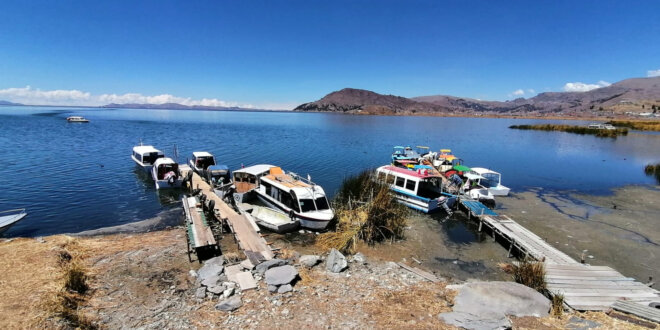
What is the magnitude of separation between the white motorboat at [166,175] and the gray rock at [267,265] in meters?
20.4

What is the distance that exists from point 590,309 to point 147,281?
54.5ft

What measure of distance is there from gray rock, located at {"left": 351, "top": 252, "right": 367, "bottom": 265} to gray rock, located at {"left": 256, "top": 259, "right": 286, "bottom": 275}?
365cm

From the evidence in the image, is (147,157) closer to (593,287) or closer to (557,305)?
(557,305)

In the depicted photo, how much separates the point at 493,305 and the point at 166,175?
29247 millimetres

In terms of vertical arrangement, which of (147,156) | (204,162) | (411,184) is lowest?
(411,184)

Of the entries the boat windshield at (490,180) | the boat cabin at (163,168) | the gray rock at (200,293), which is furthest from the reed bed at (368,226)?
the boat cabin at (163,168)

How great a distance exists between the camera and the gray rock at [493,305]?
9227mm

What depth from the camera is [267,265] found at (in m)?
13.2

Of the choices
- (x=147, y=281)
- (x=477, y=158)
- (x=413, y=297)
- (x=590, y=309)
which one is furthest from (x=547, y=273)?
(x=477, y=158)

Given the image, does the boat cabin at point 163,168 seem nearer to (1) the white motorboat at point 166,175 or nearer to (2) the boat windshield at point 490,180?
(1) the white motorboat at point 166,175

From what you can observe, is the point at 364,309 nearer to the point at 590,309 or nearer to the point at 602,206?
the point at 590,309

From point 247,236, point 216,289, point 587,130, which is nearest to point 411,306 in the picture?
point 216,289

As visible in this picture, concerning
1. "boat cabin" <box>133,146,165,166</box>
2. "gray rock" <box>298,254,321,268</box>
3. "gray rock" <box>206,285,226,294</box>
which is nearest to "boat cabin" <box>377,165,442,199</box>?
"gray rock" <box>298,254,321,268</box>

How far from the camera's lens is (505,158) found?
174 ft
